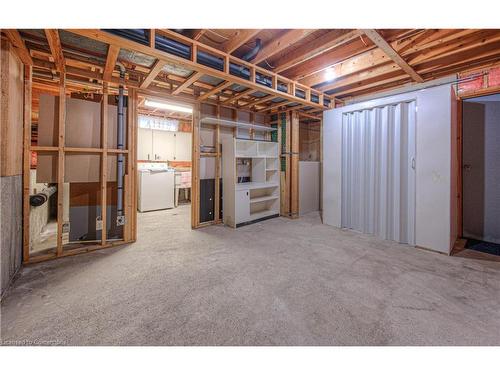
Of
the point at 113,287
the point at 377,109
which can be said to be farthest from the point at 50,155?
the point at 377,109

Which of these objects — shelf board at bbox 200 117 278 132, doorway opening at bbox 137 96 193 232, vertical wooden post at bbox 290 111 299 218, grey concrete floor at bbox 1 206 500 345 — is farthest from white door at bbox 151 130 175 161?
grey concrete floor at bbox 1 206 500 345

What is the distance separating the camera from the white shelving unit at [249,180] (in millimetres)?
3871

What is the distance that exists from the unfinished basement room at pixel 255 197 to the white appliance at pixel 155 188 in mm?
651

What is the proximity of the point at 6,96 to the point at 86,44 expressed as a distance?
0.86 metres

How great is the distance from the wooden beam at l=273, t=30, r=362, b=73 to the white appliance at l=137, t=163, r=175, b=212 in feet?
12.1

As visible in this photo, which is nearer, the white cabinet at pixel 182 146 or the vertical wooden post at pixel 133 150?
the vertical wooden post at pixel 133 150

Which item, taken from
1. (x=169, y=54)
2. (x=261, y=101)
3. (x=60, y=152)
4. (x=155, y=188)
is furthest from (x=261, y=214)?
(x=60, y=152)

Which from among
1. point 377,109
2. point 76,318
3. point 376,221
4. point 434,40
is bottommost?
point 76,318

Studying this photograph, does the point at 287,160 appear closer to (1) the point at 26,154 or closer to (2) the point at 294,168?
(2) the point at 294,168

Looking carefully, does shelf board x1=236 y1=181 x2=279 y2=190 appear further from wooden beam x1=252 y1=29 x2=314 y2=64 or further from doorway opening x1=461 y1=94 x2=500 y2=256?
doorway opening x1=461 y1=94 x2=500 y2=256

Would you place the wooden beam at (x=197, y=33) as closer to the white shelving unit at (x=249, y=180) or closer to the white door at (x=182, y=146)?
the white shelving unit at (x=249, y=180)

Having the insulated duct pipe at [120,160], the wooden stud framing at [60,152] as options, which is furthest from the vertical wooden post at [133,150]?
the wooden stud framing at [60,152]

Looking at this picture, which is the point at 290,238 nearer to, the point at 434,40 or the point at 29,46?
the point at 434,40

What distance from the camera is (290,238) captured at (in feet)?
10.6
